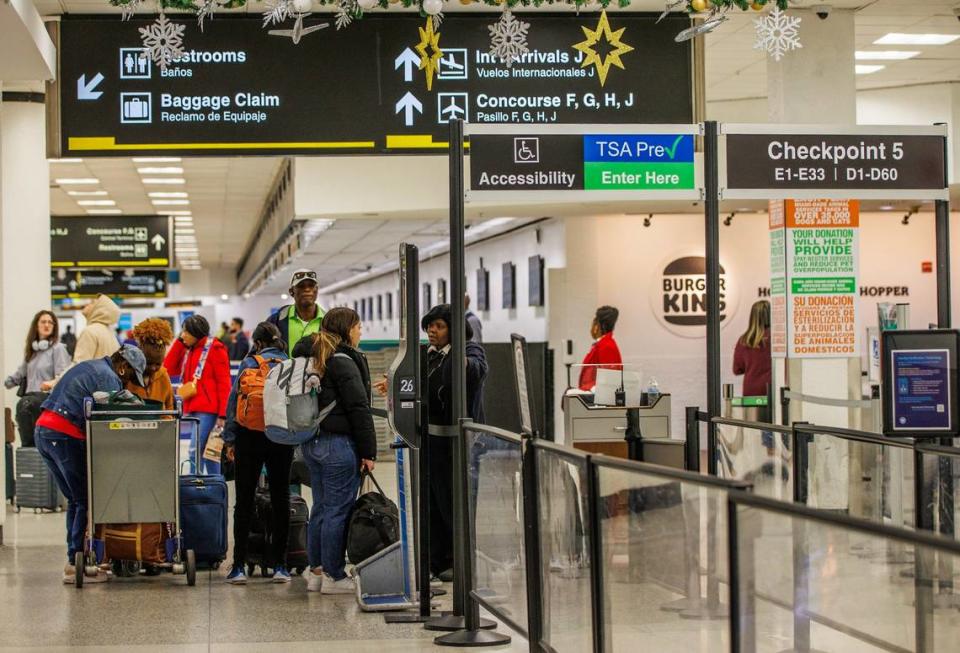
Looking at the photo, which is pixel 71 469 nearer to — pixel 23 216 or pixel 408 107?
pixel 408 107

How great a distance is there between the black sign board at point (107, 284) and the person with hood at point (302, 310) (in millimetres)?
15534

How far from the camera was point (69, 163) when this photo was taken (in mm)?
17453

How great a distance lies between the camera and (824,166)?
625cm

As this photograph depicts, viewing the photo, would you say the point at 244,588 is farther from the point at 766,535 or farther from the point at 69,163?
the point at 69,163

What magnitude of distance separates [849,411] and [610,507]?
6.75 metres

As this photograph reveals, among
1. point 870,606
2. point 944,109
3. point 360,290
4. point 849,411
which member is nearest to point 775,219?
point 849,411

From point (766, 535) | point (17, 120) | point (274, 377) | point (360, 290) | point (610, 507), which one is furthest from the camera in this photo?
point (360, 290)

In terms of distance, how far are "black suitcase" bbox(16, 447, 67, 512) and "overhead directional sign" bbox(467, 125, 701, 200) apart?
6.72 metres

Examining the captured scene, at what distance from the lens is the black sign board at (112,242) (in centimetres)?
1905

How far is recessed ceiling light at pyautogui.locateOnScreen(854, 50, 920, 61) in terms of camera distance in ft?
37.4

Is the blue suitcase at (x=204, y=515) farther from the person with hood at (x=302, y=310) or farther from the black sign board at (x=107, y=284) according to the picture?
the black sign board at (x=107, y=284)

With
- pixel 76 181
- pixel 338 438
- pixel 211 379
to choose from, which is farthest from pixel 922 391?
pixel 76 181

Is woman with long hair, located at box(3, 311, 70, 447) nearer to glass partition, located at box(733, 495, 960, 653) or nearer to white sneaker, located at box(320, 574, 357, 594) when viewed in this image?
white sneaker, located at box(320, 574, 357, 594)

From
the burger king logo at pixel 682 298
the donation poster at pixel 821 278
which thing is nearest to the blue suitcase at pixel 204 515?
the donation poster at pixel 821 278
